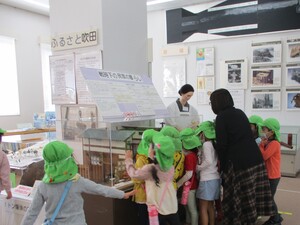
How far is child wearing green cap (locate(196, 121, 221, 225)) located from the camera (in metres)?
2.23

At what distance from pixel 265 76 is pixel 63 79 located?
3.48 metres

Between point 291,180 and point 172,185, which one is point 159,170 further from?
point 291,180

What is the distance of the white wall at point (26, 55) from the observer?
5.34 meters

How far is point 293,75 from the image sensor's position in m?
4.48

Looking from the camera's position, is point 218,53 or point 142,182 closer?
point 142,182

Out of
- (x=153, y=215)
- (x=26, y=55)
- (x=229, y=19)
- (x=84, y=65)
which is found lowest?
(x=153, y=215)

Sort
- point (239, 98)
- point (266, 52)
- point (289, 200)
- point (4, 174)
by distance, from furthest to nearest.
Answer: point (239, 98), point (266, 52), point (289, 200), point (4, 174)

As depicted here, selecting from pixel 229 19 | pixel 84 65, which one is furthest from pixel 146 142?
pixel 229 19

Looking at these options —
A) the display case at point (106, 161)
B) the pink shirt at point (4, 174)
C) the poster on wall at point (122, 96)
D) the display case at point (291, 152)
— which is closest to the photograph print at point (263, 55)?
the display case at point (291, 152)

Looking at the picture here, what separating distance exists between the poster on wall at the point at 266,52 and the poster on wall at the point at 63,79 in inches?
132

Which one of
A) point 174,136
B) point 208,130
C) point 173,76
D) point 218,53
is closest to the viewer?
point 174,136

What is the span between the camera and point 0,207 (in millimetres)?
2318

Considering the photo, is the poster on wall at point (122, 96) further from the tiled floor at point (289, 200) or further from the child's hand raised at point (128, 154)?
the tiled floor at point (289, 200)

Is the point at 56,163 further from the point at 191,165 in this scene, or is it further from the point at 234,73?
the point at 234,73
